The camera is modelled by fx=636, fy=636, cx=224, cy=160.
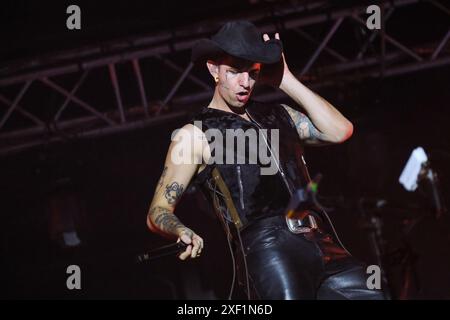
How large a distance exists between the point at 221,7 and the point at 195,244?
185 inches

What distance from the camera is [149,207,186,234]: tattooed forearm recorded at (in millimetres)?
3025

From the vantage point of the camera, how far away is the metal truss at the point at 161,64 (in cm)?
641

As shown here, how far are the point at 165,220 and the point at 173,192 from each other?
25 cm

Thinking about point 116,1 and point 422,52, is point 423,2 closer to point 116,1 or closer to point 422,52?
point 422,52

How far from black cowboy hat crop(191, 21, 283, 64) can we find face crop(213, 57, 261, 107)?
94 mm

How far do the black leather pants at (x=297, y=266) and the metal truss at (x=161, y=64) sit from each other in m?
3.66

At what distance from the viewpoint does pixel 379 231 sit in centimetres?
505

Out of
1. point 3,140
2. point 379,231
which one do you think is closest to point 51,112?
point 3,140

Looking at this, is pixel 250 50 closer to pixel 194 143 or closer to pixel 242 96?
pixel 242 96

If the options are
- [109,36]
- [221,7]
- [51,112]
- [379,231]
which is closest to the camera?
[379,231]

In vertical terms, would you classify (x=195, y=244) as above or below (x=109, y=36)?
below

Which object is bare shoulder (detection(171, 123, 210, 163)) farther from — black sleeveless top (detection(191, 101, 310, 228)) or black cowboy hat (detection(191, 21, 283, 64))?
black cowboy hat (detection(191, 21, 283, 64))

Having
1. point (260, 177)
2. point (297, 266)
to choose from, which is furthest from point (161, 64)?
point (297, 266)

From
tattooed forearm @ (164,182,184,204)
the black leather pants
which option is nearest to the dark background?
tattooed forearm @ (164,182,184,204)
